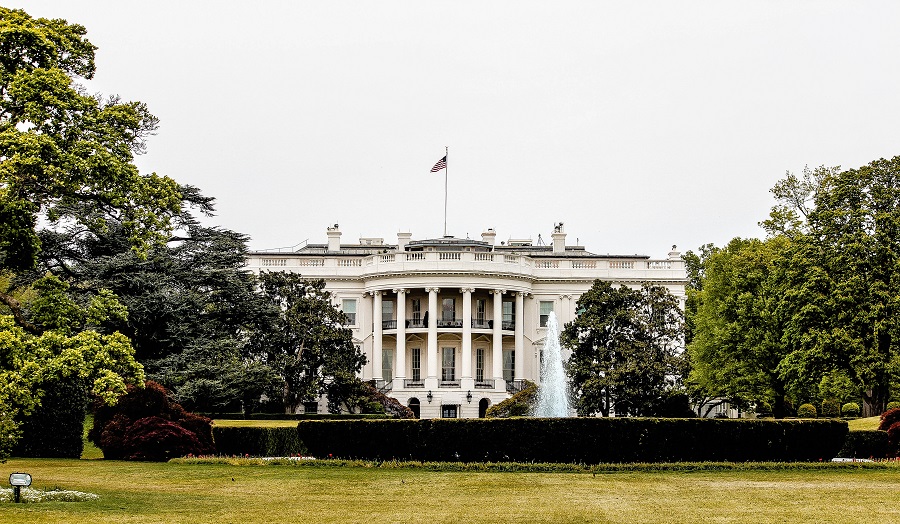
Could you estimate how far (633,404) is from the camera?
182ft

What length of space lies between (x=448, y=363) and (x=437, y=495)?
47.6m

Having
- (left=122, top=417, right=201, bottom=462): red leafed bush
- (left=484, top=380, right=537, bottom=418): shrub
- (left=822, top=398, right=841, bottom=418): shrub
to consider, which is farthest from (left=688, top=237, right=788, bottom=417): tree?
(left=122, top=417, right=201, bottom=462): red leafed bush

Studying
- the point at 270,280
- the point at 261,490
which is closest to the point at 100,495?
the point at 261,490

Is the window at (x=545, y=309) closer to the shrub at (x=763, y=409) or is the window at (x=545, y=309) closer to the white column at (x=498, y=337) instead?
the white column at (x=498, y=337)

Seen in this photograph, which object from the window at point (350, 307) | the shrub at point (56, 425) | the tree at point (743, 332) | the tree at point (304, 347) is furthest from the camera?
the window at point (350, 307)

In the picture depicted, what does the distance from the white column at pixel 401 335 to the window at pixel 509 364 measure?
261 inches

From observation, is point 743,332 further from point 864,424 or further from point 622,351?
point 864,424

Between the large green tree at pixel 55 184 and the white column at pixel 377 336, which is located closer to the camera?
the large green tree at pixel 55 184

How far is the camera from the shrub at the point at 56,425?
101ft

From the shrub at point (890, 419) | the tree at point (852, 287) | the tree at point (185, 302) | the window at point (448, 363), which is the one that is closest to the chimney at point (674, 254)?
the window at point (448, 363)

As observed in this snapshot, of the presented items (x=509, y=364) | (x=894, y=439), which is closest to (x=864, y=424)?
(x=894, y=439)

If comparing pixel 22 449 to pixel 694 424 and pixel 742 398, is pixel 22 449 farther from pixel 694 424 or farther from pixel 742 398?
pixel 742 398

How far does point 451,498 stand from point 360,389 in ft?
118

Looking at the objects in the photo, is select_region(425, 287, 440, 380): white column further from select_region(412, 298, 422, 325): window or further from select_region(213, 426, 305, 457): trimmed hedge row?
select_region(213, 426, 305, 457): trimmed hedge row
